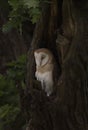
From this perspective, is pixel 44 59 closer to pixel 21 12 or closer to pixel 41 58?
pixel 41 58

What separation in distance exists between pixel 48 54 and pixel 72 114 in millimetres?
535

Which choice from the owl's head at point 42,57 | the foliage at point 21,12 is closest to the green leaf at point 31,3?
the foliage at point 21,12

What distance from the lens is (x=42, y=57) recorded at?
348 centimetres

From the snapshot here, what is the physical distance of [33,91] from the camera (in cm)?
345

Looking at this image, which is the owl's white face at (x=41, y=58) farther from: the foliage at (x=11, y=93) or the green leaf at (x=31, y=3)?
the foliage at (x=11, y=93)

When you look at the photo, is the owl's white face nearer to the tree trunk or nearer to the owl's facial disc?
the owl's facial disc

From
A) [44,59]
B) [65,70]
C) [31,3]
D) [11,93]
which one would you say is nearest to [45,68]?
[44,59]

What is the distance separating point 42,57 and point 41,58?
14 millimetres

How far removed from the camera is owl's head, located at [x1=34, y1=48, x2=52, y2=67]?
3.46 m

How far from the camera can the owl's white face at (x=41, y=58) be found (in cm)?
346

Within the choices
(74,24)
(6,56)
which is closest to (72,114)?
(74,24)

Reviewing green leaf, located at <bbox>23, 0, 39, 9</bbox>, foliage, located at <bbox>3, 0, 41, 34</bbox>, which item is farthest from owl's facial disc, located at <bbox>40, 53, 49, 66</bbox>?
green leaf, located at <bbox>23, 0, 39, 9</bbox>

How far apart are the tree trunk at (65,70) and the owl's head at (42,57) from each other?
0.31ft

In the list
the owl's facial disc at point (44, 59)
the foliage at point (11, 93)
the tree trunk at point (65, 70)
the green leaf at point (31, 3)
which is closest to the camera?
the green leaf at point (31, 3)
